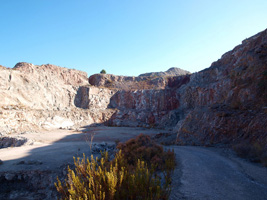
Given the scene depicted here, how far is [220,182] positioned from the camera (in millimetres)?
4570

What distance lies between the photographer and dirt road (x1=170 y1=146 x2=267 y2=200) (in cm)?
382

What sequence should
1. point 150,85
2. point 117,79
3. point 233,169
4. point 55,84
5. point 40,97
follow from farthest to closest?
point 117,79 → point 150,85 → point 55,84 → point 40,97 → point 233,169

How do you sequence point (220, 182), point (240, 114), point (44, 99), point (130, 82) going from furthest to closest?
point (130, 82)
point (44, 99)
point (240, 114)
point (220, 182)

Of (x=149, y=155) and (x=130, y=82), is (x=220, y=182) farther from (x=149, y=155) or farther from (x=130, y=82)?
(x=130, y=82)

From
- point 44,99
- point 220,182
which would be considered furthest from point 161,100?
point 220,182

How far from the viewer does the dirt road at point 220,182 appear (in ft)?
12.5

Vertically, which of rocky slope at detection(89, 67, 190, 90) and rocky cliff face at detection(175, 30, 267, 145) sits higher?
rocky slope at detection(89, 67, 190, 90)

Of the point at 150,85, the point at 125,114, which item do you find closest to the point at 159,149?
the point at 125,114

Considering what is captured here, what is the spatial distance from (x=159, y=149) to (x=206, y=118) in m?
7.03

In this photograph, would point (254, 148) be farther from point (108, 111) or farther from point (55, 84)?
point (55, 84)

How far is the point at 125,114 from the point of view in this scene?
40.4 m

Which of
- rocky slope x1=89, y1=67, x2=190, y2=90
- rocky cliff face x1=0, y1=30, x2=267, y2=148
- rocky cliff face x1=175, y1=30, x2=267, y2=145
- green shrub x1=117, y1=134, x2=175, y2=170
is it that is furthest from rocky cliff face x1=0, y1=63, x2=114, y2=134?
rocky cliff face x1=175, y1=30, x2=267, y2=145

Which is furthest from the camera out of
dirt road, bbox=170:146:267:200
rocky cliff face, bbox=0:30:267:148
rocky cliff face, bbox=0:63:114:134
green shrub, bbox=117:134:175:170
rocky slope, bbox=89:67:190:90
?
rocky slope, bbox=89:67:190:90

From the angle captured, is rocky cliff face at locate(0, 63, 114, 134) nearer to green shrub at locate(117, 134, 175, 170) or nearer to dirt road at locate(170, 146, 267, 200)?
green shrub at locate(117, 134, 175, 170)
